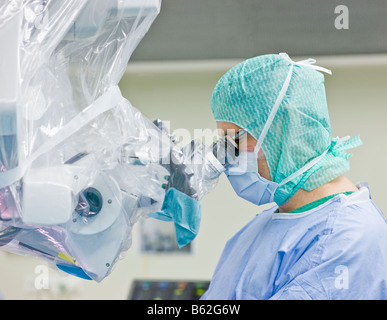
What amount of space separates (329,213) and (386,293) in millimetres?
220

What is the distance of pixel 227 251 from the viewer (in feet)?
4.94

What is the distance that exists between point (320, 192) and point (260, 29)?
1.46 meters

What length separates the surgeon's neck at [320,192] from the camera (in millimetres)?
1243

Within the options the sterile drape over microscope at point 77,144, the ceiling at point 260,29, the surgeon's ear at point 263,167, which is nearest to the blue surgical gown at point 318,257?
the surgeon's ear at point 263,167

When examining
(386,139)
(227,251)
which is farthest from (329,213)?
(386,139)

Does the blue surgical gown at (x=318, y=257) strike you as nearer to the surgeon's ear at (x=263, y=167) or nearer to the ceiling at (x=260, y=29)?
the surgeon's ear at (x=263, y=167)

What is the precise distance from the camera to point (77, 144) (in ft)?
3.04

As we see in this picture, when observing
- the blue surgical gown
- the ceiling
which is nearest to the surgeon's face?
the blue surgical gown

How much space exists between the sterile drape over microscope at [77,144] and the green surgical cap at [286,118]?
0.89 feet

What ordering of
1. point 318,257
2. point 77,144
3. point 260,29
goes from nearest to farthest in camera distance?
point 77,144
point 318,257
point 260,29

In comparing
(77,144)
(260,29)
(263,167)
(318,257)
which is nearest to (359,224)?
(318,257)

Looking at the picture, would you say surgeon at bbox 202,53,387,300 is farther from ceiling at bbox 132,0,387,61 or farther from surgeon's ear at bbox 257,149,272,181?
ceiling at bbox 132,0,387,61

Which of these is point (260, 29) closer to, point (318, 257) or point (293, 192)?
point (293, 192)

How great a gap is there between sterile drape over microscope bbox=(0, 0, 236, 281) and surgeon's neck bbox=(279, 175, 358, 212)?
0.31 metres
